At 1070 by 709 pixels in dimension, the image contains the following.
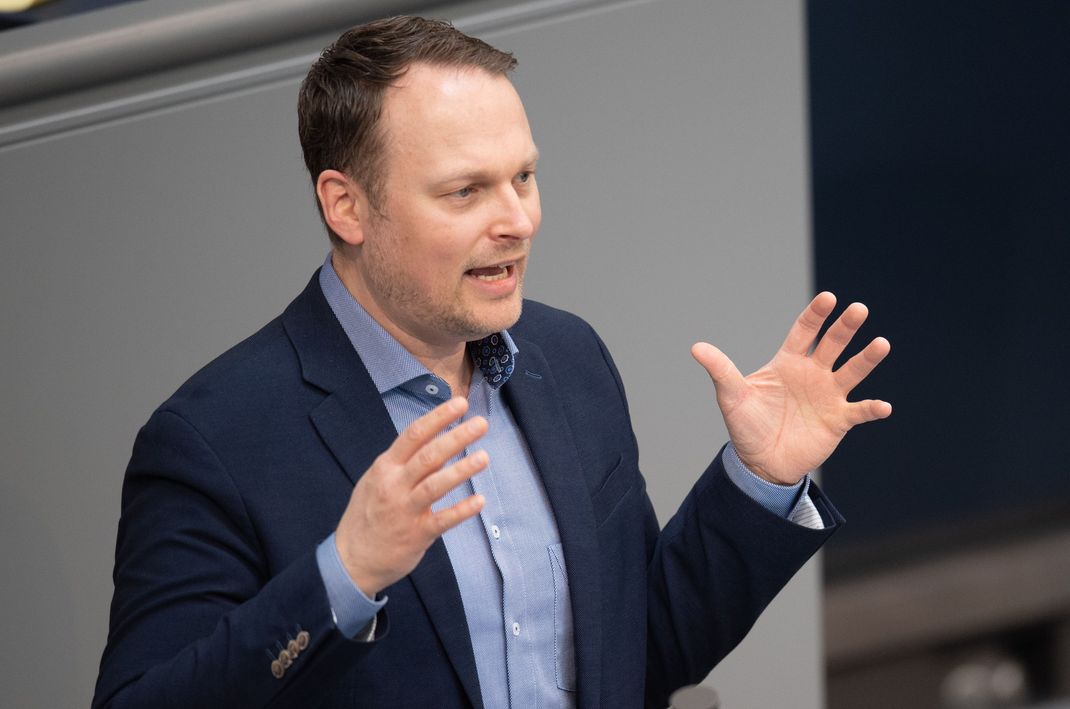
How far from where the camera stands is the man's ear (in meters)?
1.49

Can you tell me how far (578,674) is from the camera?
4.90 ft

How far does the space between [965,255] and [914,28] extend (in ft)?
1.39

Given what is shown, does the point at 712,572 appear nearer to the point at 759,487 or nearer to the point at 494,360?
the point at 759,487

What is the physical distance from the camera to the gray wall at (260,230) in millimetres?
2084

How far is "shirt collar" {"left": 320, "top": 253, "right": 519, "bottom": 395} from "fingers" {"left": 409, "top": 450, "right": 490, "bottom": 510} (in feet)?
0.95

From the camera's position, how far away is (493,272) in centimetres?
147

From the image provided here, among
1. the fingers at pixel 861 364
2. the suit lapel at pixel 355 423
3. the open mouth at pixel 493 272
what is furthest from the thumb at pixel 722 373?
the suit lapel at pixel 355 423

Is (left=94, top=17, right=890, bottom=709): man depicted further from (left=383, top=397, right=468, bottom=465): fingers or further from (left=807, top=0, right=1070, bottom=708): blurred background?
(left=807, top=0, right=1070, bottom=708): blurred background

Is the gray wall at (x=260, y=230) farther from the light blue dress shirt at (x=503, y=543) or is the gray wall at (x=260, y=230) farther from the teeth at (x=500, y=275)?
the teeth at (x=500, y=275)

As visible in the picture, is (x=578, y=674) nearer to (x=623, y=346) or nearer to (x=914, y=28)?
(x=623, y=346)

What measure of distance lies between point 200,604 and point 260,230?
0.94 metres

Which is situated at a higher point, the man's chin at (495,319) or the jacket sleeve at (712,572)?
the man's chin at (495,319)

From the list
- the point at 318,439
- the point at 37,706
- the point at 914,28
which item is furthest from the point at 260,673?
the point at 914,28

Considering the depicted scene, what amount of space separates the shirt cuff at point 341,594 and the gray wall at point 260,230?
99 cm
